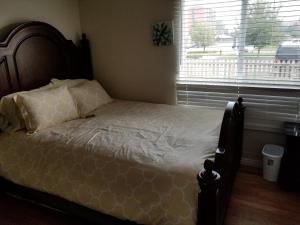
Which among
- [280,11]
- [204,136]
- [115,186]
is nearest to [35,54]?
[115,186]

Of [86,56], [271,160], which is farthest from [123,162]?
[86,56]

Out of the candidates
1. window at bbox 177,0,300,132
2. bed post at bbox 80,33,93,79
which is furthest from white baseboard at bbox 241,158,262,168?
bed post at bbox 80,33,93,79

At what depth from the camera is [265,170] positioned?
7.72ft

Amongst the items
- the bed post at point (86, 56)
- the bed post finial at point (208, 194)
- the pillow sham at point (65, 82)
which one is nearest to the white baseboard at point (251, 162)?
the bed post finial at point (208, 194)

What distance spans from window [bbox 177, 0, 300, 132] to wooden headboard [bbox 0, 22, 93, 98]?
4.40ft

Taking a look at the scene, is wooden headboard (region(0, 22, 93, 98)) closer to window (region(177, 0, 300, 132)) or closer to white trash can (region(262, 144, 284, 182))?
window (region(177, 0, 300, 132))

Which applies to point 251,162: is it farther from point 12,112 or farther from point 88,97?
point 12,112

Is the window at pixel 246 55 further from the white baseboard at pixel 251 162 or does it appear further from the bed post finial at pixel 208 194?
the bed post finial at pixel 208 194

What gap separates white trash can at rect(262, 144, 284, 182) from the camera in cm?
227

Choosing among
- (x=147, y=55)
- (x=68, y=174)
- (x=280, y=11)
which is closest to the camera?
(x=68, y=174)

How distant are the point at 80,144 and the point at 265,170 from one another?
1.78 m

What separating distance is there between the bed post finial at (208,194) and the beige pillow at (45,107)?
1.52m

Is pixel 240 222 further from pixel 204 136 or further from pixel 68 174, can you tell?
pixel 68 174

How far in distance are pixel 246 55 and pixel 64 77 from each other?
2.07m
